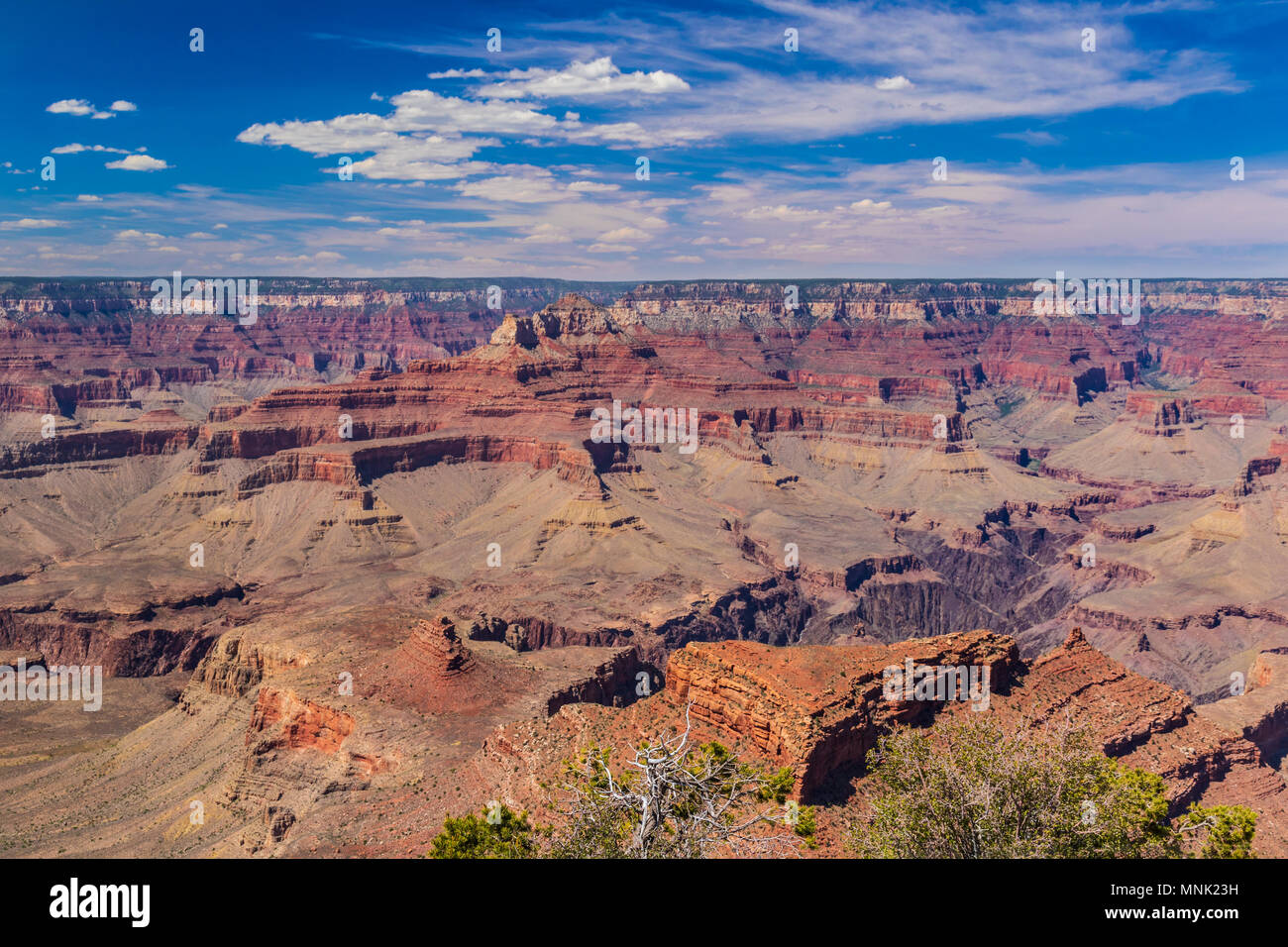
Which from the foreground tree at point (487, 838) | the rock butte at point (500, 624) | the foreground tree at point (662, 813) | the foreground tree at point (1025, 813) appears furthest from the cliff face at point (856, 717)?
the foreground tree at point (662, 813)

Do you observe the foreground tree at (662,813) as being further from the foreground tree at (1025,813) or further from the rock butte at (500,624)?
the rock butte at (500,624)

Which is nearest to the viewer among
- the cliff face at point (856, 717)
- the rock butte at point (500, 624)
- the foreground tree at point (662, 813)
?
the foreground tree at point (662, 813)

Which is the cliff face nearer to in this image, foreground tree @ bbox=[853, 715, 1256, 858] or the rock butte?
the rock butte

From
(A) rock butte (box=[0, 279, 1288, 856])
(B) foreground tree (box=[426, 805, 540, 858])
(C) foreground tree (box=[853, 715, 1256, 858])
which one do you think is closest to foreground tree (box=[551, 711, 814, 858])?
(B) foreground tree (box=[426, 805, 540, 858])

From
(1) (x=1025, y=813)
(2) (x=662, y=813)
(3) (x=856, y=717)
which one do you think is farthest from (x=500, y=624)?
(2) (x=662, y=813)

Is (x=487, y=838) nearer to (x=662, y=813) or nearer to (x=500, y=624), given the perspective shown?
(x=662, y=813)

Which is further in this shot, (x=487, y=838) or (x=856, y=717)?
(x=856, y=717)
